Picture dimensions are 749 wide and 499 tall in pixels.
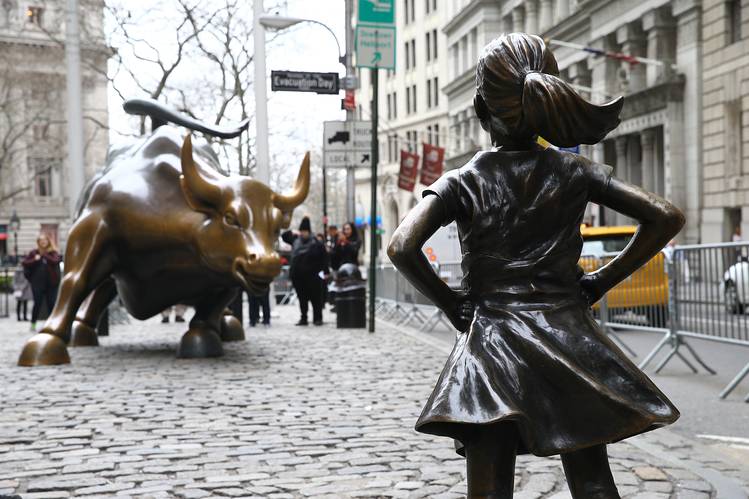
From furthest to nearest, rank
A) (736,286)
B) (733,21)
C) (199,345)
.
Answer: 1. (733,21)
2. (199,345)
3. (736,286)

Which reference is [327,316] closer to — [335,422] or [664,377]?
[664,377]

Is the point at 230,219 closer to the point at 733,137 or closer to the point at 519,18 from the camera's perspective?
the point at 733,137

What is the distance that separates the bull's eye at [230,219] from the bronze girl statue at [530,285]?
6.84 meters

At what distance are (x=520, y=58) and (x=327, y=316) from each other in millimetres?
16961

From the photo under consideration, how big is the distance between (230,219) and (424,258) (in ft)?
23.0

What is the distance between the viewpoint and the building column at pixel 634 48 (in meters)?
33.7

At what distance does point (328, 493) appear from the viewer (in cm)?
491

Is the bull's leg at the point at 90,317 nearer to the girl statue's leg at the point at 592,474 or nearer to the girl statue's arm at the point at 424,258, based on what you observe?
the girl statue's arm at the point at 424,258

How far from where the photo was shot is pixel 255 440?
634 cm

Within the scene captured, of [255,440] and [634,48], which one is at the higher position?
[634,48]

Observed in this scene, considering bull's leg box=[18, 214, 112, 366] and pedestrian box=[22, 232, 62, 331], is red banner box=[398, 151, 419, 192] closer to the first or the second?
pedestrian box=[22, 232, 62, 331]

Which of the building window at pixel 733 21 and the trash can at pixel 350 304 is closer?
the trash can at pixel 350 304

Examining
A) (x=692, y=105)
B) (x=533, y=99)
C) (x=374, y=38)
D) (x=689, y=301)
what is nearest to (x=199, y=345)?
(x=689, y=301)

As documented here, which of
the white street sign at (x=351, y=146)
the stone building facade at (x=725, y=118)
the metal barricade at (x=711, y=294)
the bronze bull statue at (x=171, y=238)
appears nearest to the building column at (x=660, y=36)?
the stone building facade at (x=725, y=118)
